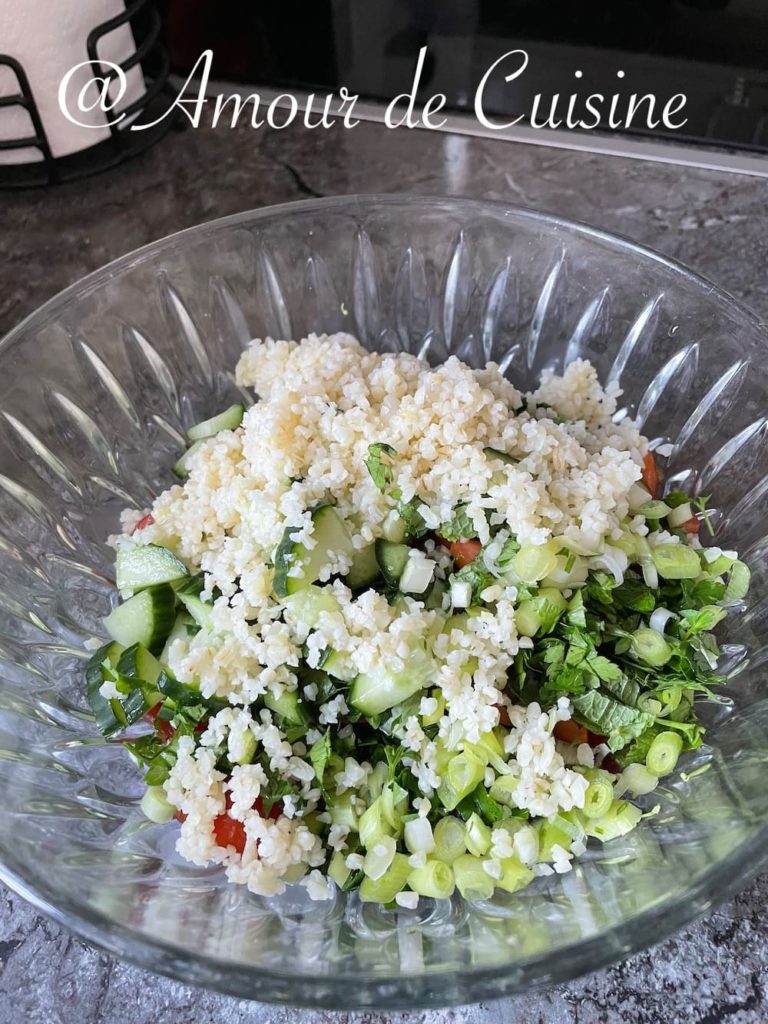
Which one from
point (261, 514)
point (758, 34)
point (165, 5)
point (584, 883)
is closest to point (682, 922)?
point (584, 883)


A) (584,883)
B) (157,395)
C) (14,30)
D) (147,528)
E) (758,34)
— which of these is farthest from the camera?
(758,34)

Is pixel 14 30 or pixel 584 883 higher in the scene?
pixel 14 30

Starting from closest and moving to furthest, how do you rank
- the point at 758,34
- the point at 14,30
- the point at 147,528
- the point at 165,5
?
the point at 147,528
the point at 14,30
the point at 758,34
the point at 165,5

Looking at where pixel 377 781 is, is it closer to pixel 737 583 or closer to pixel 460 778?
pixel 460 778

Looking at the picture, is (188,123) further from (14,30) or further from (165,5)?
(14,30)

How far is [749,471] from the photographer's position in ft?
4.08

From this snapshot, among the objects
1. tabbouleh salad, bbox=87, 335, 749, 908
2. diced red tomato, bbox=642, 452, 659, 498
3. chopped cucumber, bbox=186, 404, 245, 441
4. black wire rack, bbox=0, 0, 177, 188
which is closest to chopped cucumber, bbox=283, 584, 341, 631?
tabbouleh salad, bbox=87, 335, 749, 908

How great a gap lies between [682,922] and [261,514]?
23.4 inches

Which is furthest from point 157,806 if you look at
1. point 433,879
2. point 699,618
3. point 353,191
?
point 353,191

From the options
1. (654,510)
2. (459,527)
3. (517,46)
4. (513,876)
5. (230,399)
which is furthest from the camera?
(517,46)

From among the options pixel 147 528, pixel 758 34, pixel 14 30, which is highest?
pixel 758 34

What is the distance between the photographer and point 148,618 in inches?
42.3

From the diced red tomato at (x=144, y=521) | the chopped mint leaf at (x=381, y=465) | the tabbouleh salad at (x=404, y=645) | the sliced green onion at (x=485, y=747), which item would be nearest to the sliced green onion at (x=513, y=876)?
the tabbouleh salad at (x=404, y=645)

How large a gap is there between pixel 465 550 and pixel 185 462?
17.0 inches
